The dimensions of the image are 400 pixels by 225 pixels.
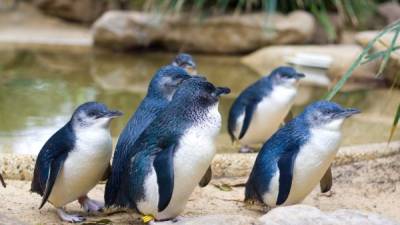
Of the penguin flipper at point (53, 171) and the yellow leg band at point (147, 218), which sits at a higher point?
the penguin flipper at point (53, 171)

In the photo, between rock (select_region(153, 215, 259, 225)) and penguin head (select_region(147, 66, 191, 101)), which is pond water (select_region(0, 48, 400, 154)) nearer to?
penguin head (select_region(147, 66, 191, 101))

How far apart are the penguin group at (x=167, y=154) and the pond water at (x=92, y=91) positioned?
5.35ft

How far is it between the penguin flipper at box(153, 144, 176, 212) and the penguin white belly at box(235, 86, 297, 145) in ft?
7.31

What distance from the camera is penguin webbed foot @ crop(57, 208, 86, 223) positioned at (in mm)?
3967

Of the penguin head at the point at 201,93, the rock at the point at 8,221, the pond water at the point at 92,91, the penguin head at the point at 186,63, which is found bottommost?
the pond water at the point at 92,91

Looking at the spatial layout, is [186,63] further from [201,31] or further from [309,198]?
[201,31]

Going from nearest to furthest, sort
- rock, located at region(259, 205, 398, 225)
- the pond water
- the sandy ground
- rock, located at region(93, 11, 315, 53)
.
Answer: rock, located at region(259, 205, 398, 225), the sandy ground, the pond water, rock, located at region(93, 11, 315, 53)

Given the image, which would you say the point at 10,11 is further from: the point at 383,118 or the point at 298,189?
the point at 298,189

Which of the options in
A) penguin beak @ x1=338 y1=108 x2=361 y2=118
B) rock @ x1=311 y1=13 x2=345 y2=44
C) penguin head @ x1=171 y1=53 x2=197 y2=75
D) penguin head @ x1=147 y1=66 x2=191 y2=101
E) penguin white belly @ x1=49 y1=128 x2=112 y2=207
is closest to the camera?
penguin white belly @ x1=49 y1=128 x2=112 y2=207

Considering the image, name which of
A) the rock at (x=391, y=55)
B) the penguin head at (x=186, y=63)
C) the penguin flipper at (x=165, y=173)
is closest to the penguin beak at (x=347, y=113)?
the penguin flipper at (x=165, y=173)

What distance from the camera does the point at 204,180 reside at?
410 centimetres

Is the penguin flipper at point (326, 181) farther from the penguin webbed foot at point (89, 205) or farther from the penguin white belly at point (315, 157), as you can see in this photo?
the penguin webbed foot at point (89, 205)

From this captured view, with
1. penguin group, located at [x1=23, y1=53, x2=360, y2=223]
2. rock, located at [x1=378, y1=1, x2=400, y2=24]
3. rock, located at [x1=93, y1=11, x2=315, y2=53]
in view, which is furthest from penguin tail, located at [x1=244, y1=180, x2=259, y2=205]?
rock, located at [x1=378, y1=1, x2=400, y2=24]

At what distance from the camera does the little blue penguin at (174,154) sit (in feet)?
11.6
